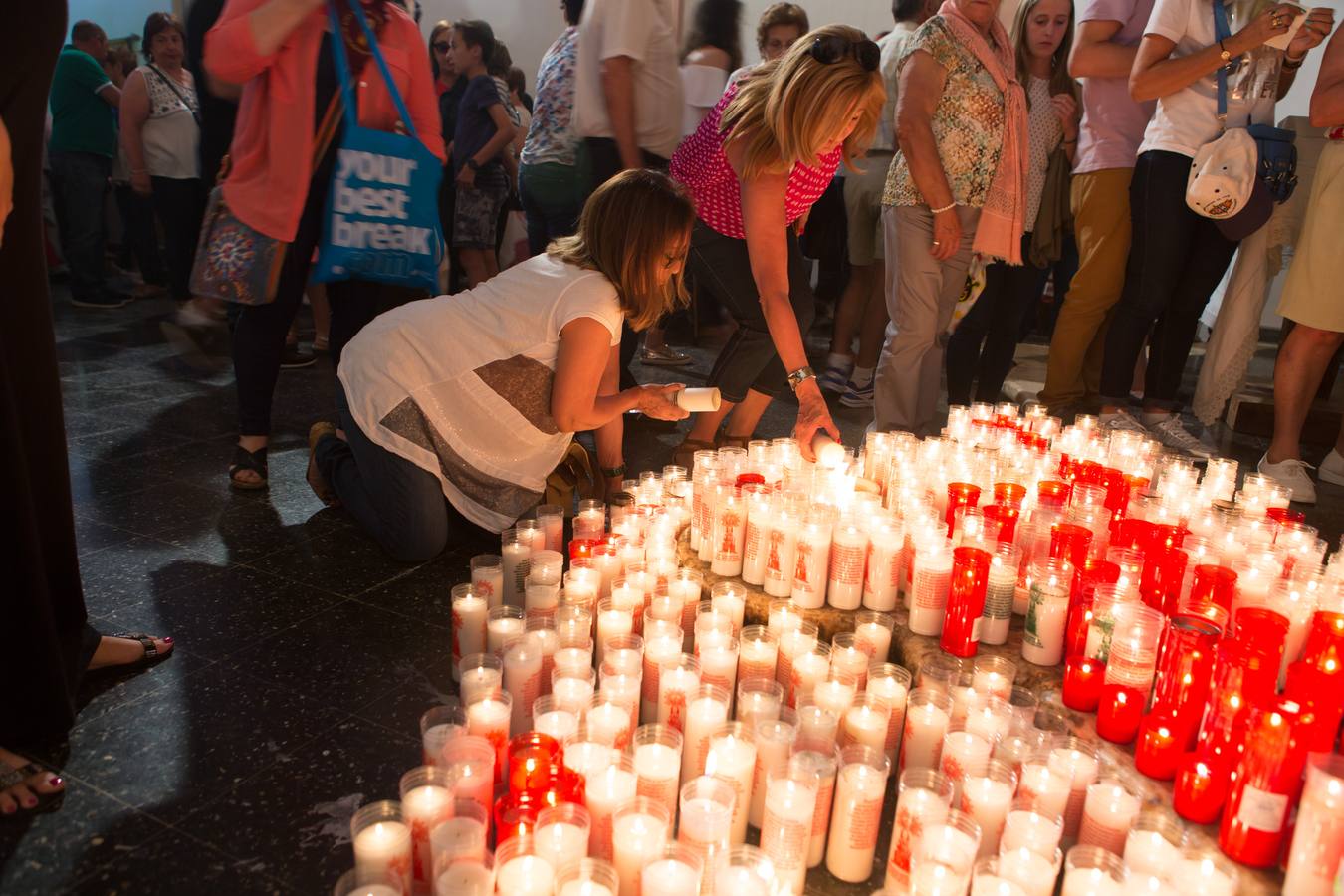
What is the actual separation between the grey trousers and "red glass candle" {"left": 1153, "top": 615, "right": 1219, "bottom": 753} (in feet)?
6.92

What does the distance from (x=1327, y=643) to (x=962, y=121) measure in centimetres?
234

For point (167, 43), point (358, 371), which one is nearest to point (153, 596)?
point (358, 371)

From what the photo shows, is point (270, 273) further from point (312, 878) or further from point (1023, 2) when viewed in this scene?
point (1023, 2)

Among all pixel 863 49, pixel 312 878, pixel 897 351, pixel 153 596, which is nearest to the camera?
pixel 312 878

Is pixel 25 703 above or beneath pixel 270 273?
beneath

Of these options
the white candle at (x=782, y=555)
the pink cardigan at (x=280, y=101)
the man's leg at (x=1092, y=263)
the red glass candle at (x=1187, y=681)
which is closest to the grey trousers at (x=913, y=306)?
the man's leg at (x=1092, y=263)

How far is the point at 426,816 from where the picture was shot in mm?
1424

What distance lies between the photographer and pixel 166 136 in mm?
5738

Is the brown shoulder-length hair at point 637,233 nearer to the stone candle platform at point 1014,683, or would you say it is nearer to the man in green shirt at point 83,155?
the stone candle platform at point 1014,683

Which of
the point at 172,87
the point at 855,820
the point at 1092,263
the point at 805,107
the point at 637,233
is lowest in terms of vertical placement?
the point at 855,820

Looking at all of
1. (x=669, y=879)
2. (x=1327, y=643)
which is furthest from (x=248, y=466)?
(x=1327, y=643)

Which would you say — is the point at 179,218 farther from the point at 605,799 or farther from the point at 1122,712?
the point at 1122,712

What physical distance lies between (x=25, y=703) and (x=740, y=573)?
153cm

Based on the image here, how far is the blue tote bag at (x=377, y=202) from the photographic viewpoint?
9.19 ft
